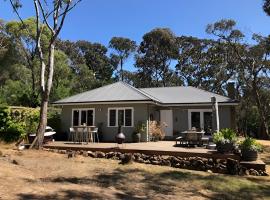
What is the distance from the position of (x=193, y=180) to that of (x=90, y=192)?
151 inches

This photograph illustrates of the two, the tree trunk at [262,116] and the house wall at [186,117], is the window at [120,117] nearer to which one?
the house wall at [186,117]

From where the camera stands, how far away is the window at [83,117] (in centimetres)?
2266

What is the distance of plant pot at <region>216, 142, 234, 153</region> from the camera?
45.0ft

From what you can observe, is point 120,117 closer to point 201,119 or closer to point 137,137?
point 137,137

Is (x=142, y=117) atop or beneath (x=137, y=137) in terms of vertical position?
atop

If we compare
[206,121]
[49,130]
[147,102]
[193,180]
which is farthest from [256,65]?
[193,180]

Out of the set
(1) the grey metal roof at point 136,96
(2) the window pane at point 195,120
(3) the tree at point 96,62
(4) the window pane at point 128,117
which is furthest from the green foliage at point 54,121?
(3) the tree at point 96,62

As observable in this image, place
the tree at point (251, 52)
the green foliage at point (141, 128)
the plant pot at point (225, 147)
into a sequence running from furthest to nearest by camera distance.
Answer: the tree at point (251, 52)
the green foliage at point (141, 128)
the plant pot at point (225, 147)

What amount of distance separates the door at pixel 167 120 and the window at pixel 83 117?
5.19 meters

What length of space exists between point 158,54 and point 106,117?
85.4ft

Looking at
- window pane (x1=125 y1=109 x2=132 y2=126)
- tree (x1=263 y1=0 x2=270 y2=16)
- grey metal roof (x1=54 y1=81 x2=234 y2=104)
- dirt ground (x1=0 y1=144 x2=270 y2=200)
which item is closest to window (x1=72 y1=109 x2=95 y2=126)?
grey metal roof (x1=54 y1=81 x2=234 y2=104)

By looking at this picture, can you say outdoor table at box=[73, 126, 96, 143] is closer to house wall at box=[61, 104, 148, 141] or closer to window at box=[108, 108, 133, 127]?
house wall at box=[61, 104, 148, 141]

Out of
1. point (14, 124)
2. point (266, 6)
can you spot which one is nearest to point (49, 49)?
point (14, 124)

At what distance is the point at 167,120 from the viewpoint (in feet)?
80.3
